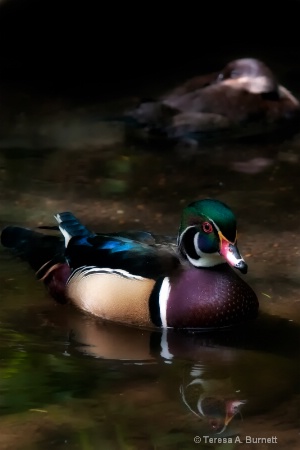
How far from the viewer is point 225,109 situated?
8.89m

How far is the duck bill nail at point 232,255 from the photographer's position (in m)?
4.80

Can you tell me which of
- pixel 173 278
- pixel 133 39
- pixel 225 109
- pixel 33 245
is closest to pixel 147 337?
pixel 173 278

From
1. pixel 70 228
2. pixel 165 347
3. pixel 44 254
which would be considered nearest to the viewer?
pixel 165 347

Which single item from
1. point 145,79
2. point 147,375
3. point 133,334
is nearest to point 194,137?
point 145,79

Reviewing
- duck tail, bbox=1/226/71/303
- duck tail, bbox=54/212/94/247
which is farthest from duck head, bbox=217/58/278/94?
duck tail, bbox=54/212/94/247

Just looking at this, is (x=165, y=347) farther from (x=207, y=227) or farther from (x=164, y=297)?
(x=207, y=227)

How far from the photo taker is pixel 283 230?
6.32 metres

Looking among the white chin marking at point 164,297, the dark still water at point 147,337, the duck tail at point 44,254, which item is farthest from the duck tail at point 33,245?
the white chin marking at point 164,297

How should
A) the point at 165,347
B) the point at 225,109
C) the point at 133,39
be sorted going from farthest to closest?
the point at 133,39
the point at 225,109
the point at 165,347

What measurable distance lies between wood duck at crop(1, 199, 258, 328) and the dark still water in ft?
0.26

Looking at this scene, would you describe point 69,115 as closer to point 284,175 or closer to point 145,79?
point 145,79

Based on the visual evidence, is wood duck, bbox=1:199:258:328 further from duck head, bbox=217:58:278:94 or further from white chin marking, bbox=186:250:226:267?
duck head, bbox=217:58:278:94

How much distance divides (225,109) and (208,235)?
4.01m

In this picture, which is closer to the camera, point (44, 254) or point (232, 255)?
point (232, 255)
